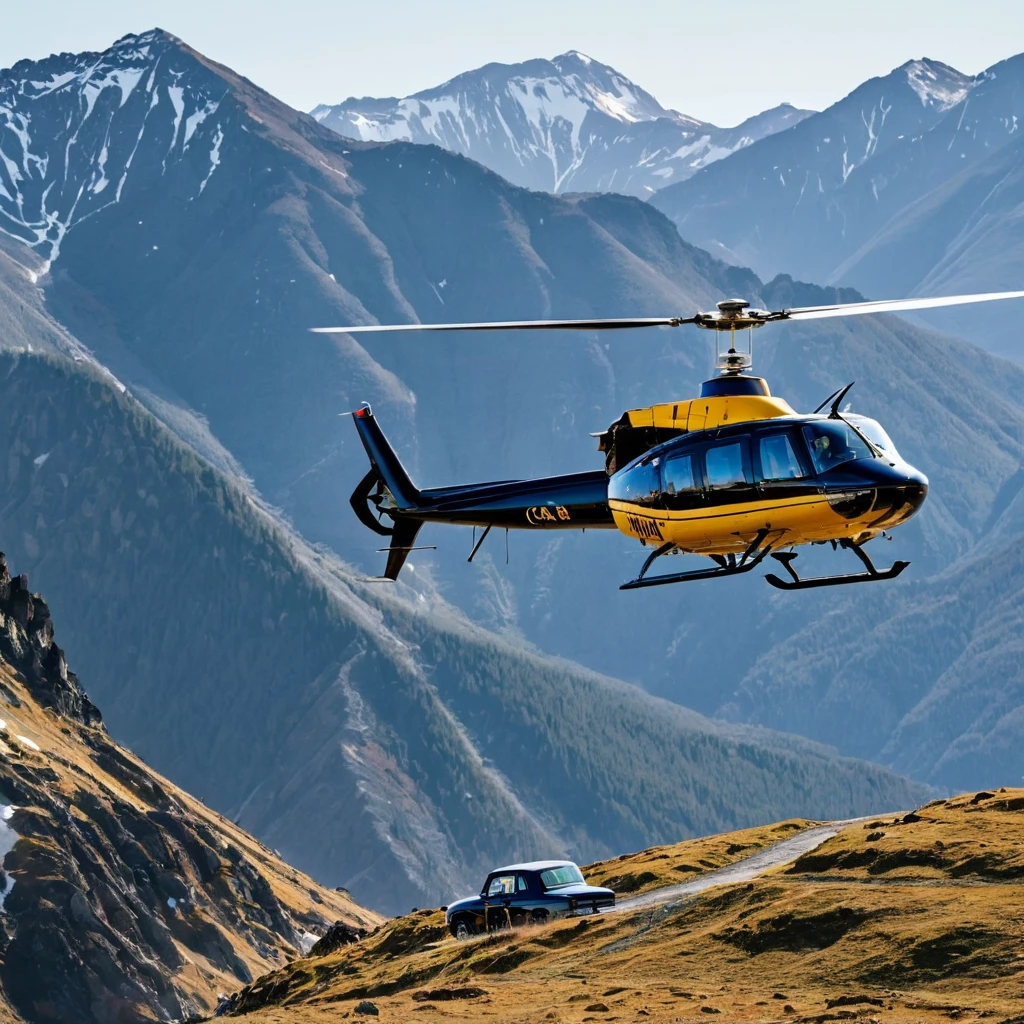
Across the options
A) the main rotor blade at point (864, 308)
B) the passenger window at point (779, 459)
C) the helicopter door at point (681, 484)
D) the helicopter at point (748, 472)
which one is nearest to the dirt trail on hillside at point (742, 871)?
the helicopter at point (748, 472)

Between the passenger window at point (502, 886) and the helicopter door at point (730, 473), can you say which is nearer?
the helicopter door at point (730, 473)

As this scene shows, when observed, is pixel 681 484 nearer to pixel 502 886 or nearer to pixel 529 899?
Result: pixel 529 899

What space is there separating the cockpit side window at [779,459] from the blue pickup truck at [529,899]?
23514mm

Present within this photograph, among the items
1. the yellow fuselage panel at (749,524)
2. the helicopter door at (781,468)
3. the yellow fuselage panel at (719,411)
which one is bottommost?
the yellow fuselage panel at (749,524)

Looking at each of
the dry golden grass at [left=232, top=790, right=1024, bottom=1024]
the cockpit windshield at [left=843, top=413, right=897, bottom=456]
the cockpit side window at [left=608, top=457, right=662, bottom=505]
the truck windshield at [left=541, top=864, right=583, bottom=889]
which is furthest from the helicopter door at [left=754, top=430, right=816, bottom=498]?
the truck windshield at [left=541, top=864, right=583, bottom=889]

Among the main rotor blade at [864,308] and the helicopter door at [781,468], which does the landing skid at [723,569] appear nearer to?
the helicopter door at [781,468]

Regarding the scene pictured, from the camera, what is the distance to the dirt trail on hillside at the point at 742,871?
251 feet

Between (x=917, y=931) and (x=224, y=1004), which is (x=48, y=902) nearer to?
(x=224, y=1004)

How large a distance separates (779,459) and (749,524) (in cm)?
199

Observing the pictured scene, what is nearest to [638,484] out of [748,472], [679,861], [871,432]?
[748,472]

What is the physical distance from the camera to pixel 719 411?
183ft

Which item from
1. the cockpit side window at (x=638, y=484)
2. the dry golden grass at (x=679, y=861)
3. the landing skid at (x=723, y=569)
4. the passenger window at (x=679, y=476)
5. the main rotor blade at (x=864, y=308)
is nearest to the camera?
the main rotor blade at (x=864, y=308)

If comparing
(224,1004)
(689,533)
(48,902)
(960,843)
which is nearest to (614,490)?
(689,533)

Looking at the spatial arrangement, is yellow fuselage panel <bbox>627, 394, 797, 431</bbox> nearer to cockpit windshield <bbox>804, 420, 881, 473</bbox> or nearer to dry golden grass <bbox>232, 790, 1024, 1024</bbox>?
cockpit windshield <bbox>804, 420, 881, 473</bbox>
